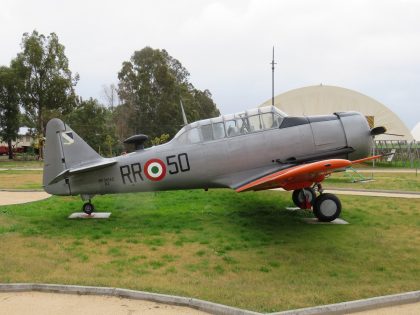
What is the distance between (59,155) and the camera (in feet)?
35.6

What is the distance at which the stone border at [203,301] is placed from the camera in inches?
189

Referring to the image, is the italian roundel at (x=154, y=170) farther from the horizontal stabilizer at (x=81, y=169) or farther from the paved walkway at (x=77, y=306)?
the paved walkway at (x=77, y=306)

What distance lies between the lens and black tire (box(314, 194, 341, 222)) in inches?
409

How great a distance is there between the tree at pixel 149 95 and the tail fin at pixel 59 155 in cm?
5033

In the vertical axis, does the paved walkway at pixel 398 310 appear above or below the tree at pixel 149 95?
below

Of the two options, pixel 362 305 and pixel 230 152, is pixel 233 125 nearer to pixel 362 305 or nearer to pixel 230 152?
pixel 230 152

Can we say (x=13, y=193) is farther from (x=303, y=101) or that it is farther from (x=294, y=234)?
(x=303, y=101)

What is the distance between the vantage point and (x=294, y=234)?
9125mm

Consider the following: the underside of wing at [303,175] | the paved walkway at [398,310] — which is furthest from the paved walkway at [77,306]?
the underside of wing at [303,175]

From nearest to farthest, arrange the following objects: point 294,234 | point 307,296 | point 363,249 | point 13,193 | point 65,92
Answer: point 307,296 < point 363,249 < point 294,234 < point 13,193 < point 65,92

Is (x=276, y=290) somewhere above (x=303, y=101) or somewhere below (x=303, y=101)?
below

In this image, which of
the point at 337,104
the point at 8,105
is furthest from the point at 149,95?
the point at 337,104

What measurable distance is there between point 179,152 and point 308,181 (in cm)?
338

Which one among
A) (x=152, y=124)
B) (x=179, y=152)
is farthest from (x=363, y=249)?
(x=152, y=124)
